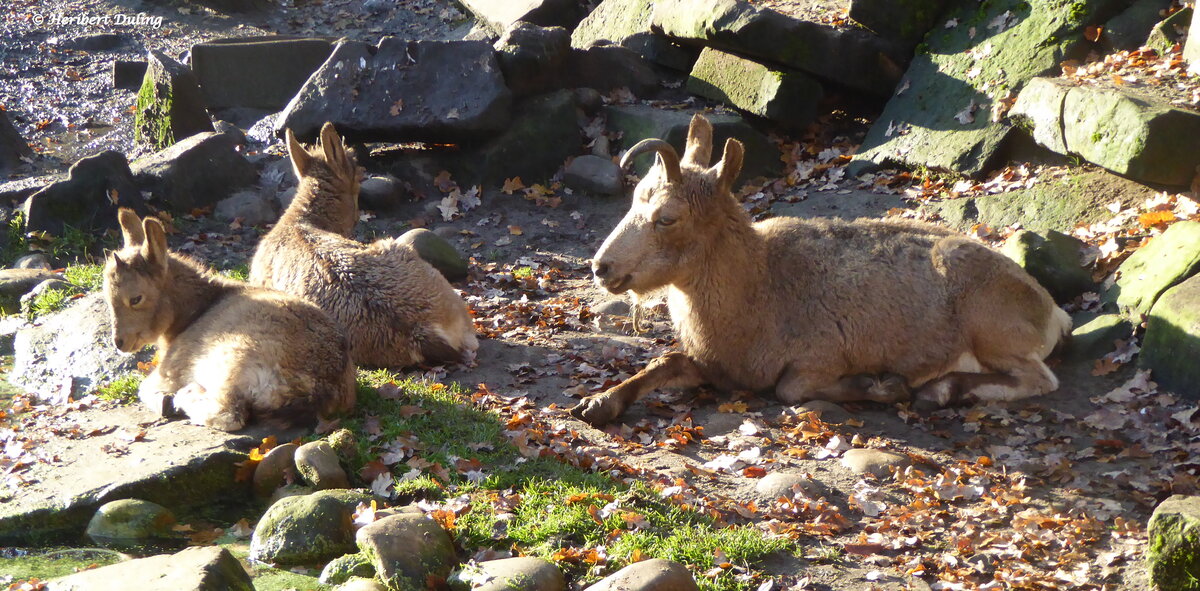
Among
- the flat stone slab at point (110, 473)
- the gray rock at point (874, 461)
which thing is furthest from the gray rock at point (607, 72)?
the gray rock at point (874, 461)

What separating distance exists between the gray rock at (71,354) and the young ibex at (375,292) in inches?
51.3

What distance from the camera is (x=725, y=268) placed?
8297 mm

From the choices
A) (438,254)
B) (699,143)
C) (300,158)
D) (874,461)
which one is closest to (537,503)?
(874,461)

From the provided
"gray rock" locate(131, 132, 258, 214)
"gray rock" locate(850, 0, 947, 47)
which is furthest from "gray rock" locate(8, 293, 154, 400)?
"gray rock" locate(850, 0, 947, 47)

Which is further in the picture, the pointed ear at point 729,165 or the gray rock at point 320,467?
the pointed ear at point 729,165

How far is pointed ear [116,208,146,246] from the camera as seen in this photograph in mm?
8195

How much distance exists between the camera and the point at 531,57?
1375cm

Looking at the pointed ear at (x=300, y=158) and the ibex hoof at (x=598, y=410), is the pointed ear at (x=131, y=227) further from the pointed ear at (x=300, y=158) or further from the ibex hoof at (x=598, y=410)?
the ibex hoof at (x=598, y=410)

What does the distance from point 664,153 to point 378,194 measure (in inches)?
245

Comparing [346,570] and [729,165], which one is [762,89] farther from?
[346,570]

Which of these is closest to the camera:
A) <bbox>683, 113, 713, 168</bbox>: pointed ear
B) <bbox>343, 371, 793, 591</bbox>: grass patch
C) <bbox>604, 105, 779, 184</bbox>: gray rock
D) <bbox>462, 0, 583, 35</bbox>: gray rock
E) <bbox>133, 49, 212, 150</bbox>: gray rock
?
<bbox>343, 371, 793, 591</bbox>: grass patch

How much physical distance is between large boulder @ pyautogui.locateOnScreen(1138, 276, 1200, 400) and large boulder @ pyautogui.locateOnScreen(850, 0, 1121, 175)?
3858mm

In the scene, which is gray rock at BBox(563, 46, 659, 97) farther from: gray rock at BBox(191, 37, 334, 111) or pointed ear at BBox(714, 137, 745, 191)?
pointed ear at BBox(714, 137, 745, 191)

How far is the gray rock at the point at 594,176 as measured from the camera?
1315 cm
